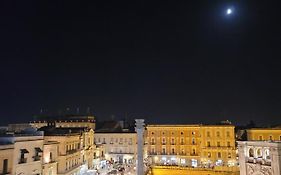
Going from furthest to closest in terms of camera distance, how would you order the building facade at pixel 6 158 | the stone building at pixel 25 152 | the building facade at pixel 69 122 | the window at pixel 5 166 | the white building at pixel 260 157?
the building facade at pixel 69 122
the white building at pixel 260 157
the stone building at pixel 25 152
the window at pixel 5 166
the building facade at pixel 6 158

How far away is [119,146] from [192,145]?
21.1 metres

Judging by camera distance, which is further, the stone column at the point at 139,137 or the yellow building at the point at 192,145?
the yellow building at the point at 192,145

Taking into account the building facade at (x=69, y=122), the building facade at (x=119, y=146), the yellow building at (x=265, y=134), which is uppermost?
the building facade at (x=69, y=122)

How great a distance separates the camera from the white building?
3788 cm

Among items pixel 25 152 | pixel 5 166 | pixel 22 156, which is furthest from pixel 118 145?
pixel 5 166

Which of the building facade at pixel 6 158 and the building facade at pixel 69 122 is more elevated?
the building facade at pixel 69 122

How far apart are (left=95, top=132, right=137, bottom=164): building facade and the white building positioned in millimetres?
39639

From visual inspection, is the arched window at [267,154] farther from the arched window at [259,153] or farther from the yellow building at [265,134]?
the yellow building at [265,134]

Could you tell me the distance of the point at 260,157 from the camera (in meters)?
41.2

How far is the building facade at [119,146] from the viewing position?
3093 inches

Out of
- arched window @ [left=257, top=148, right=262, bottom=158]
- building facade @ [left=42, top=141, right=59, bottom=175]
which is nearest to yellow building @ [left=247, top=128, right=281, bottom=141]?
arched window @ [left=257, top=148, right=262, bottom=158]

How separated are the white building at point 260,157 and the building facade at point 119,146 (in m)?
39.6

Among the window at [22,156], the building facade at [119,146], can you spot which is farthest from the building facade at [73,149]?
the building facade at [119,146]

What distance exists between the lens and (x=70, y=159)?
171ft
